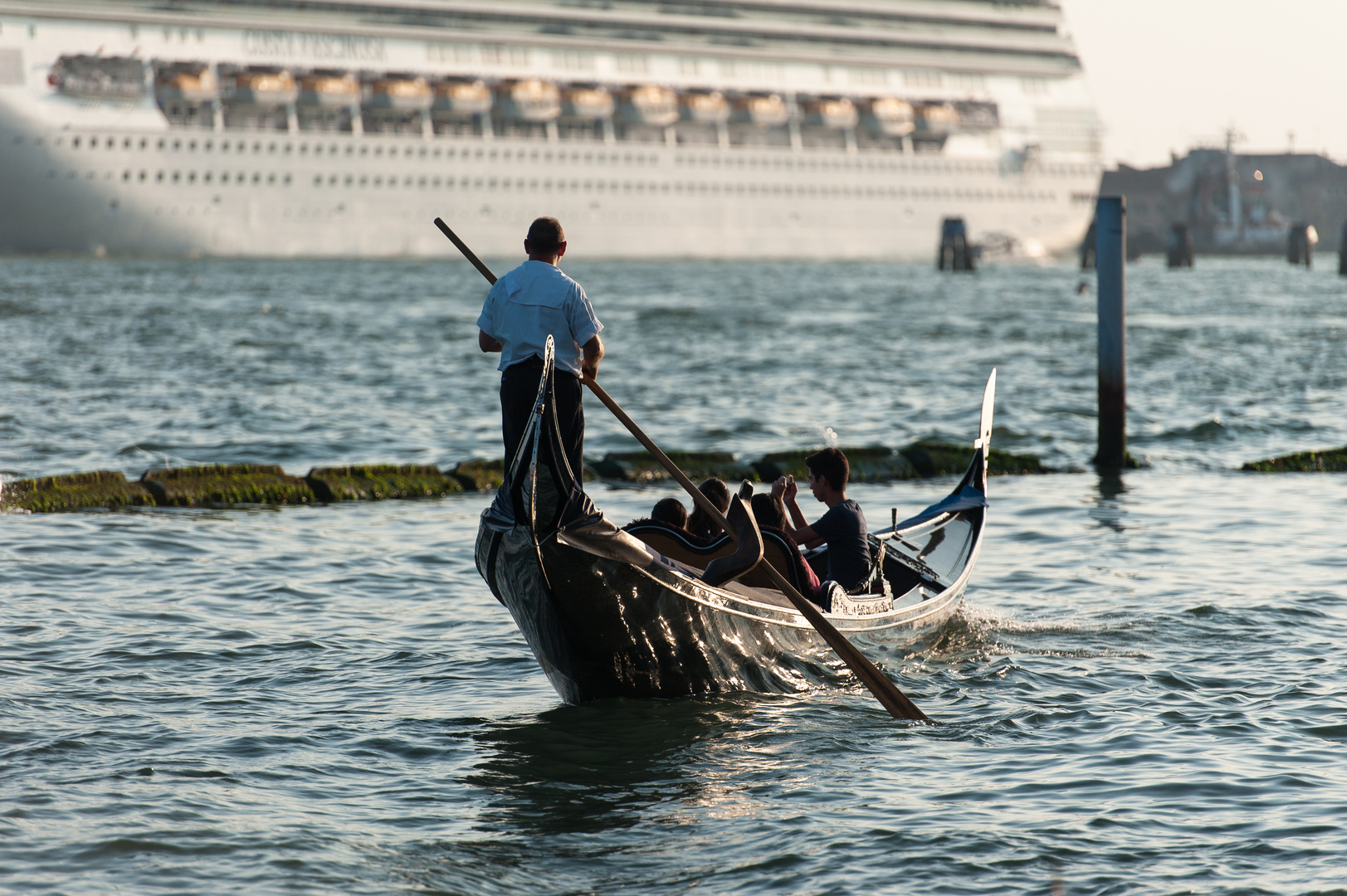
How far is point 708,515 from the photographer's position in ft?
22.7

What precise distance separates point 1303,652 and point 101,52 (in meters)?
59.4

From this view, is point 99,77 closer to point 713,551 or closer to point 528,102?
point 528,102

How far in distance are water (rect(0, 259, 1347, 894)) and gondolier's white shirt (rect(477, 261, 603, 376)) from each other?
1.73 m

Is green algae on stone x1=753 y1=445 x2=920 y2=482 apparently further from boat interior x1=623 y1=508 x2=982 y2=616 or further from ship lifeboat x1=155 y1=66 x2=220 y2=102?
ship lifeboat x1=155 y1=66 x2=220 y2=102

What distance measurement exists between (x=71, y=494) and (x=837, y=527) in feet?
23.2

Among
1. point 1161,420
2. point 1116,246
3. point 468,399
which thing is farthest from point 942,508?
point 468,399

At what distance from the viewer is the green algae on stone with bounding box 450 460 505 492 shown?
12648 millimetres

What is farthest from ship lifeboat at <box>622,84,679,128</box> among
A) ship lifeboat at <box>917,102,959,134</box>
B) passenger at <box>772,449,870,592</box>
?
passenger at <box>772,449,870,592</box>

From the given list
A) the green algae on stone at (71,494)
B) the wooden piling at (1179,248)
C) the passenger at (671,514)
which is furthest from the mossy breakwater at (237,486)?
the wooden piling at (1179,248)

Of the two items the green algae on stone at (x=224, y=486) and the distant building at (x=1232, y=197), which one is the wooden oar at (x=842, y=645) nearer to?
the green algae on stone at (x=224, y=486)

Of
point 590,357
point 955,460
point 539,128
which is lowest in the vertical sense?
point 955,460

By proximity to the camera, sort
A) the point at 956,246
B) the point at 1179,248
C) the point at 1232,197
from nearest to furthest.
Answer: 1. the point at 956,246
2. the point at 1179,248
3. the point at 1232,197

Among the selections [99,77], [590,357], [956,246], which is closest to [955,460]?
[590,357]

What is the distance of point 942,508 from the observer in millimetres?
9359
